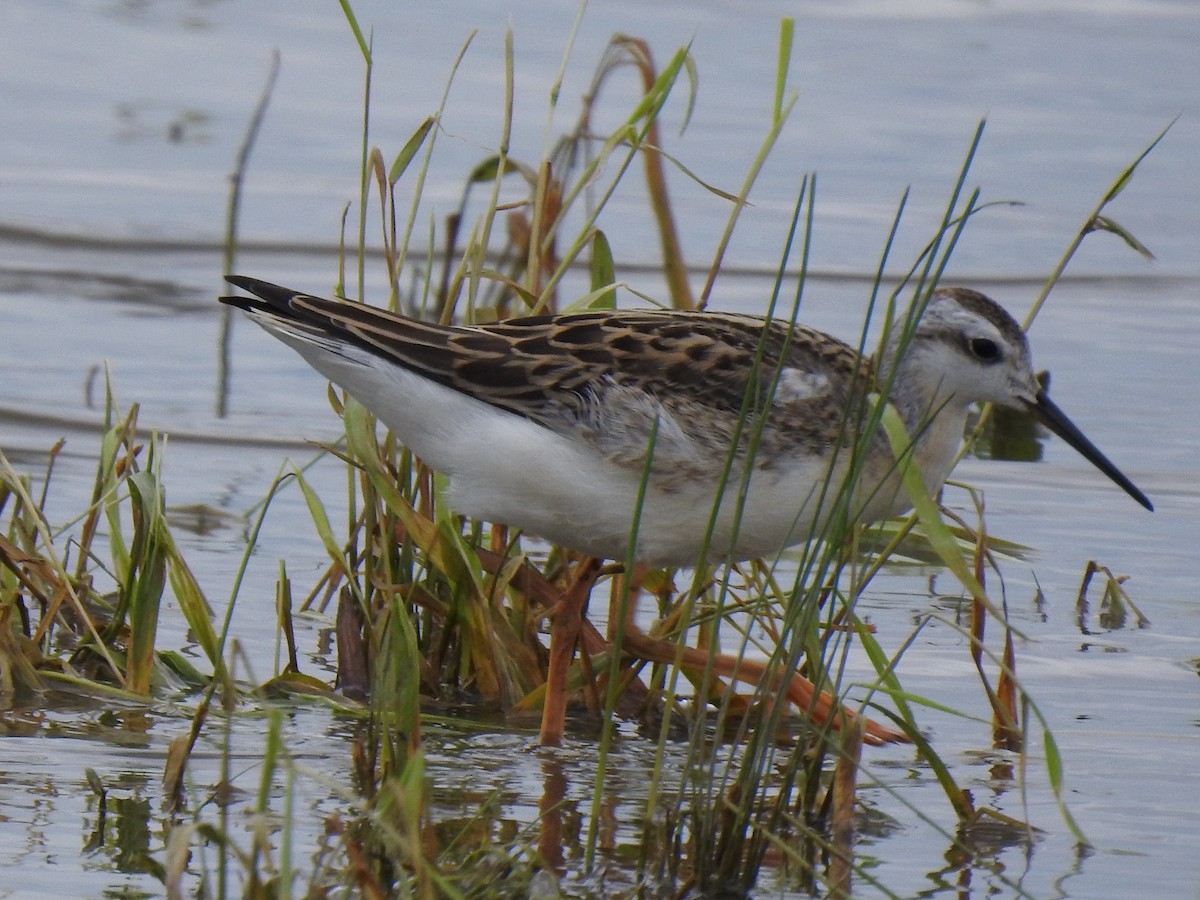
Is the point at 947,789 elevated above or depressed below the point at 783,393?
below

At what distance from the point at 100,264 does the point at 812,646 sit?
715 centimetres

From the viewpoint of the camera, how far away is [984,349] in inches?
246

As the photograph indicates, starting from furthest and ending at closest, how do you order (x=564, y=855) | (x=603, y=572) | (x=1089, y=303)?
(x=1089, y=303) < (x=603, y=572) < (x=564, y=855)

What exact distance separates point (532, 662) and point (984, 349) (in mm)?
1594

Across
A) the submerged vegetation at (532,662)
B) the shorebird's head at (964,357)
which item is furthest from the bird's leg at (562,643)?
the shorebird's head at (964,357)

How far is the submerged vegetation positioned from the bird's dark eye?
18.5 inches

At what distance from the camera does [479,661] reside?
6.05 m

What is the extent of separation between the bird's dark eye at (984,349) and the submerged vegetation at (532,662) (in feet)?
1.54

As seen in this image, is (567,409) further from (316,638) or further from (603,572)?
(316,638)

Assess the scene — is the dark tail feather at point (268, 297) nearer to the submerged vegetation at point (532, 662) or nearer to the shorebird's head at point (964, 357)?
the submerged vegetation at point (532, 662)

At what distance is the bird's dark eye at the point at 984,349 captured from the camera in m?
6.24

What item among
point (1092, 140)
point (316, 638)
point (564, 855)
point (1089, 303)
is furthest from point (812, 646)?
point (1092, 140)

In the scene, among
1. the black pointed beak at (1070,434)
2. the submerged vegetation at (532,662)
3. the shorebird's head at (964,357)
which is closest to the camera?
the submerged vegetation at (532,662)

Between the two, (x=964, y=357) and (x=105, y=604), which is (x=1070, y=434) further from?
(x=105, y=604)
